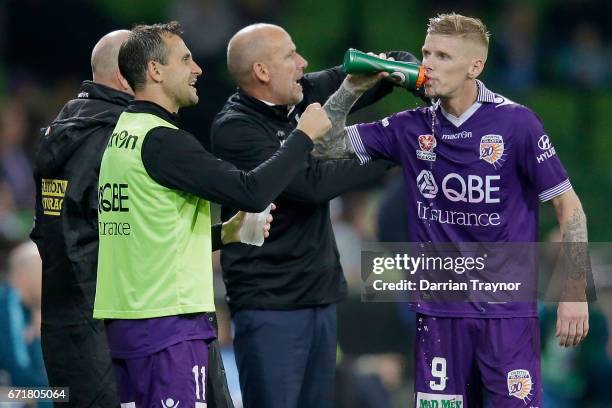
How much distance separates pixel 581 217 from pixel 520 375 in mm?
696

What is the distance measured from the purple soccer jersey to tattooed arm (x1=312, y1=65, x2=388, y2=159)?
1.23ft

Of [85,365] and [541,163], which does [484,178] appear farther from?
[85,365]

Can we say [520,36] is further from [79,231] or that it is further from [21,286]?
[79,231]

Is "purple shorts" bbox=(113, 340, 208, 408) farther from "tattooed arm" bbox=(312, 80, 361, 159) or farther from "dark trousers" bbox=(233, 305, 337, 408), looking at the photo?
"tattooed arm" bbox=(312, 80, 361, 159)

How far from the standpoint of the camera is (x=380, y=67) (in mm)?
5191

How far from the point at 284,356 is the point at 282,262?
1.41 ft

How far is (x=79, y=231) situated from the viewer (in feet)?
17.0

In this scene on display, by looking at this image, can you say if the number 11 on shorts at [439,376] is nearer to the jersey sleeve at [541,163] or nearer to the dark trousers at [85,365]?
the jersey sleeve at [541,163]

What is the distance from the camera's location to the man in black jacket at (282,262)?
536 centimetres

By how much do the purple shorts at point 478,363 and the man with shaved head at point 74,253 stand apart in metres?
1.42

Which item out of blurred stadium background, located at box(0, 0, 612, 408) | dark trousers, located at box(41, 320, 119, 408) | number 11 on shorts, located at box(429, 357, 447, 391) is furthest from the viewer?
blurred stadium background, located at box(0, 0, 612, 408)

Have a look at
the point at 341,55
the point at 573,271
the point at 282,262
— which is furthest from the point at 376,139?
the point at 341,55

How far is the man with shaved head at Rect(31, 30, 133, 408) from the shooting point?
5.18m

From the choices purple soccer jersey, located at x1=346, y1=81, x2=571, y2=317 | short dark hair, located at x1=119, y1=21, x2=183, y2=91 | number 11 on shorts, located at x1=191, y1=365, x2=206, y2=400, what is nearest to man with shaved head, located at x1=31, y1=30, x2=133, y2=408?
short dark hair, located at x1=119, y1=21, x2=183, y2=91
